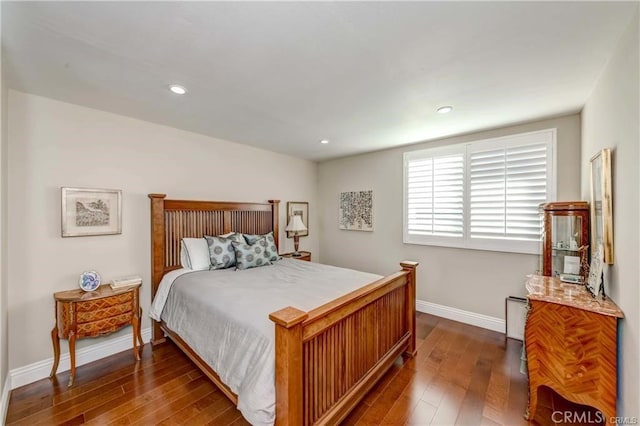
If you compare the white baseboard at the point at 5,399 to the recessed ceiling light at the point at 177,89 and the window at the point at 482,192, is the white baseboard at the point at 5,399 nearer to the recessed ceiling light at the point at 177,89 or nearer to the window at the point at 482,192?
the recessed ceiling light at the point at 177,89

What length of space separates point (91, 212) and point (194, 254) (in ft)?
3.38

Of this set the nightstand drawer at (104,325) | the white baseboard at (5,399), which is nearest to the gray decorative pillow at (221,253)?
the nightstand drawer at (104,325)

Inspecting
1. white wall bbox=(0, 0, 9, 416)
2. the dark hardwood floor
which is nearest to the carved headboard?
the dark hardwood floor

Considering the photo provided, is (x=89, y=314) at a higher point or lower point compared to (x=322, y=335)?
lower

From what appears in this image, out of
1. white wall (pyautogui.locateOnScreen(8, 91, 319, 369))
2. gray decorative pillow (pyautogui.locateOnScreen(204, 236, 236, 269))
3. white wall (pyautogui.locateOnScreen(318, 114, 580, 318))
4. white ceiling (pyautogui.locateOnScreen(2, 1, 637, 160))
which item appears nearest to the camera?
white ceiling (pyautogui.locateOnScreen(2, 1, 637, 160))

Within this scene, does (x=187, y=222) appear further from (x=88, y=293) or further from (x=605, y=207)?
(x=605, y=207)

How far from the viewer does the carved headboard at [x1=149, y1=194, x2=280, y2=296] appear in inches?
114

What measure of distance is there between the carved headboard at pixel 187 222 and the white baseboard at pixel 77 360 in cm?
52

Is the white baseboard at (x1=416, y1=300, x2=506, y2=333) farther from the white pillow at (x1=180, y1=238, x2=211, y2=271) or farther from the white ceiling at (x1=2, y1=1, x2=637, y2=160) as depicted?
the white pillow at (x1=180, y1=238, x2=211, y2=271)

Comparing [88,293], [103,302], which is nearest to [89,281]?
[88,293]

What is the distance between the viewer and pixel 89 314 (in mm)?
2229

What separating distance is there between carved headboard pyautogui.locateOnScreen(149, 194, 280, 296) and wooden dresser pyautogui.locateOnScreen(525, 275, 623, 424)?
130 inches

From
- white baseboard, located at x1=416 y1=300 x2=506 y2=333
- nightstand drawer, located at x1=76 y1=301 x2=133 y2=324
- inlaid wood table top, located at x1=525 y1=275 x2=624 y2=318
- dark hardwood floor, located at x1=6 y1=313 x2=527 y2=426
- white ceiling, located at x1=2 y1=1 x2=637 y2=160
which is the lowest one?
dark hardwood floor, located at x1=6 y1=313 x2=527 y2=426

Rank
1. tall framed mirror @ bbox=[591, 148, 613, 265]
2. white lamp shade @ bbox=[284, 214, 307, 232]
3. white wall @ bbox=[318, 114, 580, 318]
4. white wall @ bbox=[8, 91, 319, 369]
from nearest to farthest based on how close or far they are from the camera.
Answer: tall framed mirror @ bbox=[591, 148, 613, 265], white wall @ bbox=[8, 91, 319, 369], white wall @ bbox=[318, 114, 580, 318], white lamp shade @ bbox=[284, 214, 307, 232]
